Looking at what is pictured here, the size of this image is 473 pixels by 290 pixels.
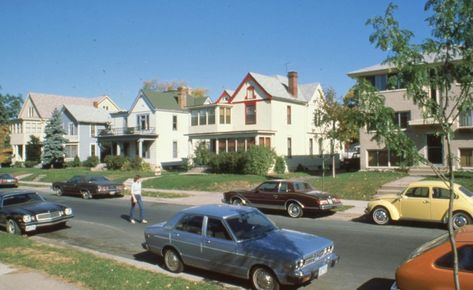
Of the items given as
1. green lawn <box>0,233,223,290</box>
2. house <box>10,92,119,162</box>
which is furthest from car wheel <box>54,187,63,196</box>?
house <box>10,92,119,162</box>

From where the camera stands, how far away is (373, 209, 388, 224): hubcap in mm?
15797

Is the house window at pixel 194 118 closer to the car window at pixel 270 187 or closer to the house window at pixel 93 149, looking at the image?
the house window at pixel 93 149

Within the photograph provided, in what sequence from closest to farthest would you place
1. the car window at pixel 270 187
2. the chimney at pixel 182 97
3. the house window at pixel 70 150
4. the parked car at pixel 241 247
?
the parked car at pixel 241 247, the car window at pixel 270 187, the chimney at pixel 182 97, the house window at pixel 70 150

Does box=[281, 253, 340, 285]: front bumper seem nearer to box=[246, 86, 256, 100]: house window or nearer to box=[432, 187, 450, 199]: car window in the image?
box=[432, 187, 450, 199]: car window

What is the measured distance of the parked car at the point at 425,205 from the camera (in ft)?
47.0

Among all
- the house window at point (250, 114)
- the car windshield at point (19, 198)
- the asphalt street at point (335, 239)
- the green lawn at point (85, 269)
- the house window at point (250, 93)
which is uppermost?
the house window at point (250, 93)

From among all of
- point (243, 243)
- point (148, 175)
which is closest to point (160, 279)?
point (243, 243)

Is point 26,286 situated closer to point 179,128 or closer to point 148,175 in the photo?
point 148,175

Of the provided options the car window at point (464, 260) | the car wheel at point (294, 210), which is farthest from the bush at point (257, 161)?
the car window at point (464, 260)

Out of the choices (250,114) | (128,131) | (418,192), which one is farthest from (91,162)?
(418,192)

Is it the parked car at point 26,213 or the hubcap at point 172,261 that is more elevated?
the parked car at point 26,213

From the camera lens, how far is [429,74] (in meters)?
5.43

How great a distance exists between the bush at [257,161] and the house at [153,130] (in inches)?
562

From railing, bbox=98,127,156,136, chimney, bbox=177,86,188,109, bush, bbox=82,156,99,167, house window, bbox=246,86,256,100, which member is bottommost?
bush, bbox=82,156,99,167
